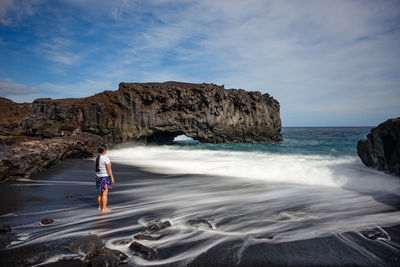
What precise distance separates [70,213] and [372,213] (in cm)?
658

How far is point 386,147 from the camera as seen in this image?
797 cm

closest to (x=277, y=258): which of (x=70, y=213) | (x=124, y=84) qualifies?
(x=70, y=213)

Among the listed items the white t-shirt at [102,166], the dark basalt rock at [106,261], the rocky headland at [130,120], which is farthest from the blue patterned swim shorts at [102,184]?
the rocky headland at [130,120]

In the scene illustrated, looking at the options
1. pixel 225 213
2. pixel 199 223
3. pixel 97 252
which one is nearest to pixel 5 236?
pixel 97 252

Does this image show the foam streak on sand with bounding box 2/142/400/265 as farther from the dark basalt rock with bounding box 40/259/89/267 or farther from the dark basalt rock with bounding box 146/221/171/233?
the dark basalt rock with bounding box 40/259/89/267

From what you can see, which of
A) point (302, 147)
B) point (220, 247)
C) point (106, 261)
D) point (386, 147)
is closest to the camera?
point (106, 261)

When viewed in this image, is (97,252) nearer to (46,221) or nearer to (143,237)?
(143,237)

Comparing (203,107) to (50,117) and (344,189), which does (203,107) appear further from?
(344,189)

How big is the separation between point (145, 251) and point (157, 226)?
0.92m

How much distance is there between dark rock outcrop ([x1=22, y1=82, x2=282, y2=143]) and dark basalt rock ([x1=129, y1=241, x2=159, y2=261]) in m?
18.6

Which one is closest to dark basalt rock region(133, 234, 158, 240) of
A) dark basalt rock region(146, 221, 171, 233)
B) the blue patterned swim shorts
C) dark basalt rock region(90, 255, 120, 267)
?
dark basalt rock region(146, 221, 171, 233)

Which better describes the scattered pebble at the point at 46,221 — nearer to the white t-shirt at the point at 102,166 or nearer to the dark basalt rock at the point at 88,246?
the dark basalt rock at the point at 88,246

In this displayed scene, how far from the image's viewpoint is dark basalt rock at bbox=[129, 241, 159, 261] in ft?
9.98

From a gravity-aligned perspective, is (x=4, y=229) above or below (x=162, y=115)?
below
